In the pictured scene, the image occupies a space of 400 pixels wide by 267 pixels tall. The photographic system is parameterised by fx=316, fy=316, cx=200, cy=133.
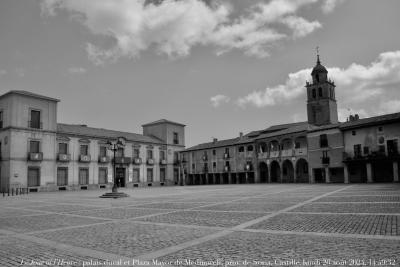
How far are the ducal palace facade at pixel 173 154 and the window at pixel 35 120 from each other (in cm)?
11

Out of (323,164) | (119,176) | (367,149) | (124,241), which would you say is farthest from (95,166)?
(124,241)

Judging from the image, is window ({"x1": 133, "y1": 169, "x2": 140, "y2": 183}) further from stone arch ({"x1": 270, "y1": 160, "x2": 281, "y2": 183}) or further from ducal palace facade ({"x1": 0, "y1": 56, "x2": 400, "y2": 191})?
stone arch ({"x1": 270, "y1": 160, "x2": 281, "y2": 183})

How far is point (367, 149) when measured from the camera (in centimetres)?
3800

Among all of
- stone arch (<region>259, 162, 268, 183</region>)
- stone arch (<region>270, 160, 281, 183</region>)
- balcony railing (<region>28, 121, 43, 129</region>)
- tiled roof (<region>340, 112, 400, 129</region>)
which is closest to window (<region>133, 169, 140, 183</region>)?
balcony railing (<region>28, 121, 43, 129</region>)

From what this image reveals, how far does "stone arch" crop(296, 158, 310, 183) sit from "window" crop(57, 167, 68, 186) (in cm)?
3353

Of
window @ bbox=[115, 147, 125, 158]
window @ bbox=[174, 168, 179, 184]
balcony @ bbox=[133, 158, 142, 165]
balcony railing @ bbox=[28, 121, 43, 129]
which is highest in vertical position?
balcony railing @ bbox=[28, 121, 43, 129]

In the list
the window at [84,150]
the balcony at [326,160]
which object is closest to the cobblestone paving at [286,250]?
the balcony at [326,160]

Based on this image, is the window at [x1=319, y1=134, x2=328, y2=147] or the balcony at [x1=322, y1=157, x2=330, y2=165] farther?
the window at [x1=319, y1=134, x2=328, y2=147]

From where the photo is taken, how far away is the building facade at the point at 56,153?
123 feet

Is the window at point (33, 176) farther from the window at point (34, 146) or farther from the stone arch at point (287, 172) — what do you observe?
the stone arch at point (287, 172)

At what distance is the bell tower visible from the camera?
67.3m

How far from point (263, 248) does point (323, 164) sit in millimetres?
38986

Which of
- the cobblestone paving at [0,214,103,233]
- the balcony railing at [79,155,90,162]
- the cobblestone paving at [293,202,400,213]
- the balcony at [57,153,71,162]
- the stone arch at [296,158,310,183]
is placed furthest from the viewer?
the stone arch at [296,158,310,183]

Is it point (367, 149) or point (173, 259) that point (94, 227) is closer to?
point (173, 259)
